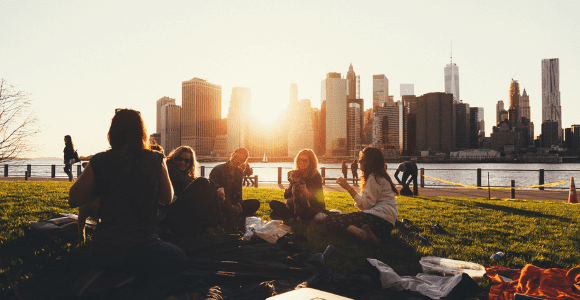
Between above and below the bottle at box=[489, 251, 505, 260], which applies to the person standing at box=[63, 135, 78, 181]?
above

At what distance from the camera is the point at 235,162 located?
6598mm

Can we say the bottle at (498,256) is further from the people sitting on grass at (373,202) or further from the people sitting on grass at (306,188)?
the people sitting on grass at (306,188)

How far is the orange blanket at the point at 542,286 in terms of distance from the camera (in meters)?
2.48

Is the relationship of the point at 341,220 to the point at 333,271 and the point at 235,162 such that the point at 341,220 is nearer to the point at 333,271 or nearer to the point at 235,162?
the point at 333,271

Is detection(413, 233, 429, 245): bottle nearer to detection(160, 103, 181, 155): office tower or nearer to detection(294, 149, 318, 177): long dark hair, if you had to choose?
detection(294, 149, 318, 177): long dark hair

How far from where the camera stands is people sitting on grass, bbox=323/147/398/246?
4578mm

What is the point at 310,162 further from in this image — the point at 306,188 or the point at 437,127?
the point at 437,127

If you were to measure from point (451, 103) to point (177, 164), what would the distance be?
525 ft

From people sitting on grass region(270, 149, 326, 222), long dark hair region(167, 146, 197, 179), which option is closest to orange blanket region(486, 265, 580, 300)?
people sitting on grass region(270, 149, 326, 222)

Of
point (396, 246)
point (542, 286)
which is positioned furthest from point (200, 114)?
point (542, 286)

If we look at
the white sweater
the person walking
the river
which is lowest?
the river

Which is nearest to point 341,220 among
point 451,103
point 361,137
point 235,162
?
point 235,162

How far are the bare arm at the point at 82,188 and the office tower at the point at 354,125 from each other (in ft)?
A: 549

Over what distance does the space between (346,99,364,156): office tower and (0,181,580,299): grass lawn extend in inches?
6405
